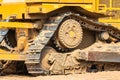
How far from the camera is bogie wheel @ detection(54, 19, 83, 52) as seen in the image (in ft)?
44.9

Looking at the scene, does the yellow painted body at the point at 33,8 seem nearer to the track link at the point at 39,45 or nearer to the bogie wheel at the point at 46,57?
the track link at the point at 39,45

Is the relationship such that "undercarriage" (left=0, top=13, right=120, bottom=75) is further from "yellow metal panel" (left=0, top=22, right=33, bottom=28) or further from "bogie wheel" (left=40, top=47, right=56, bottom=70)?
A: "yellow metal panel" (left=0, top=22, right=33, bottom=28)

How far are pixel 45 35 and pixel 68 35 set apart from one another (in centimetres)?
68

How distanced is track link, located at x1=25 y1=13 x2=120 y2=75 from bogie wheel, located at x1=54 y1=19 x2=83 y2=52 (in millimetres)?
185

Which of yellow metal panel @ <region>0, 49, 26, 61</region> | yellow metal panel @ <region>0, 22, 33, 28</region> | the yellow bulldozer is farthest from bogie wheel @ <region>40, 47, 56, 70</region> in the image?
yellow metal panel @ <region>0, 22, 33, 28</region>

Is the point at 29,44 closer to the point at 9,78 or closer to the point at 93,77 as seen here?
the point at 9,78

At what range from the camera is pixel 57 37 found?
1375cm

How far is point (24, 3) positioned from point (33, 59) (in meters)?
1.87

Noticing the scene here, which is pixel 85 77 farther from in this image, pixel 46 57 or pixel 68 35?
pixel 68 35

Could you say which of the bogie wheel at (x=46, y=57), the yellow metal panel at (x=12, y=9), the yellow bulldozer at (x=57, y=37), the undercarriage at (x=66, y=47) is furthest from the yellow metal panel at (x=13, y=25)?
the bogie wheel at (x=46, y=57)

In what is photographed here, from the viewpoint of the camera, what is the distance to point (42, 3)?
13727 mm

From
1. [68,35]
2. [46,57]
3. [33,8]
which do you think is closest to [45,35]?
[46,57]

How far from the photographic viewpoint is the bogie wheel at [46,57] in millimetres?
13414

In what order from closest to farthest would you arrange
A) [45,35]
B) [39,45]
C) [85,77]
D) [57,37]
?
1. [85,77]
2. [39,45]
3. [45,35]
4. [57,37]
